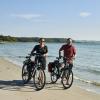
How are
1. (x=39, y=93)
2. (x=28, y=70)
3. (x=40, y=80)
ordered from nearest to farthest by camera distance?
1. (x=39, y=93)
2. (x=40, y=80)
3. (x=28, y=70)

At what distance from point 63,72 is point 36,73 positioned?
1021 mm

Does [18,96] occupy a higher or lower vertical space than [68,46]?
lower

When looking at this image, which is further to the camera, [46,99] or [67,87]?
[67,87]

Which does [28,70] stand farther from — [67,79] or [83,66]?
[83,66]

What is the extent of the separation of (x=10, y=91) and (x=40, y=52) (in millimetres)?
2177

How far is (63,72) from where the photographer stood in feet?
46.7

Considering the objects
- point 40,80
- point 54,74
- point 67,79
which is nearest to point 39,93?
point 40,80

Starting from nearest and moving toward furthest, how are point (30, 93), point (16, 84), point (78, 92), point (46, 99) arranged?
point (46, 99) → point (30, 93) → point (78, 92) → point (16, 84)

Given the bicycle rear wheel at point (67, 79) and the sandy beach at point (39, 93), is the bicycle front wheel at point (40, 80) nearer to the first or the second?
the sandy beach at point (39, 93)

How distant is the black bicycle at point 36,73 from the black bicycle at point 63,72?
781mm

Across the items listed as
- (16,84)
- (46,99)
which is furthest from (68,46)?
(46,99)

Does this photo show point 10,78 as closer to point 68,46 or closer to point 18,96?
point 68,46

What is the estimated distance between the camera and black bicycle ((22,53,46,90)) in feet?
44.3

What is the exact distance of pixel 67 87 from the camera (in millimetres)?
14133
